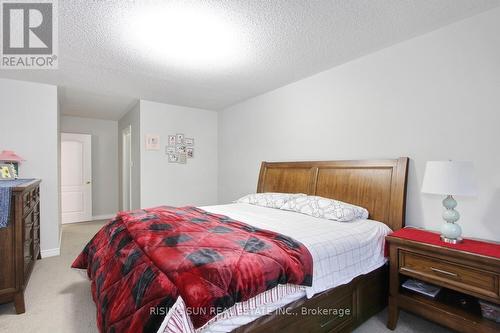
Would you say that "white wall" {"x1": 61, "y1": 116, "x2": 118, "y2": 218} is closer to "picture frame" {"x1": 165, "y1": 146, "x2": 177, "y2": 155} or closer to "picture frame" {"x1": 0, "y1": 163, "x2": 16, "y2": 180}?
"picture frame" {"x1": 165, "y1": 146, "x2": 177, "y2": 155}

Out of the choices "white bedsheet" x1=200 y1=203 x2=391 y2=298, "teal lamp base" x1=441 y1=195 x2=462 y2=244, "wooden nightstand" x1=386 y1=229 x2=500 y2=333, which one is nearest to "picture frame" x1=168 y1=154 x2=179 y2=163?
"white bedsheet" x1=200 y1=203 x2=391 y2=298

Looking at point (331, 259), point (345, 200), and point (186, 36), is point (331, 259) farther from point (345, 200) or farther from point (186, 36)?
point (186, 36)

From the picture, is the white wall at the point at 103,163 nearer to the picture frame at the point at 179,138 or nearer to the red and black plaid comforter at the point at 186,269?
the picture frame at the point at 179,138

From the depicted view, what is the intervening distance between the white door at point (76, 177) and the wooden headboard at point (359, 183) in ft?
14.7

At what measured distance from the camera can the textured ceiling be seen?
5.80ft

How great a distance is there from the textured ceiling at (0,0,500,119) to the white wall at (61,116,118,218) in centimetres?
207

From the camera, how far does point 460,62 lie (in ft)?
6.43

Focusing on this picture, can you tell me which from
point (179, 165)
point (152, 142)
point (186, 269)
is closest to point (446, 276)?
point (186, 269)

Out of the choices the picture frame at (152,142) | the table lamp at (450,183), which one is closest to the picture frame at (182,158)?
the picture frame at (152,142)

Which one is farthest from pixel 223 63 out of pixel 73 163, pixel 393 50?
pixel 73 163

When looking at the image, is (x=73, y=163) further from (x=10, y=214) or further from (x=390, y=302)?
(x=390, y=302)

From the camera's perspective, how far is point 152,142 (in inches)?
163

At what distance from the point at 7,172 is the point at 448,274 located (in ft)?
14.5

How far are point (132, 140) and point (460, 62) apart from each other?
4747 mm
